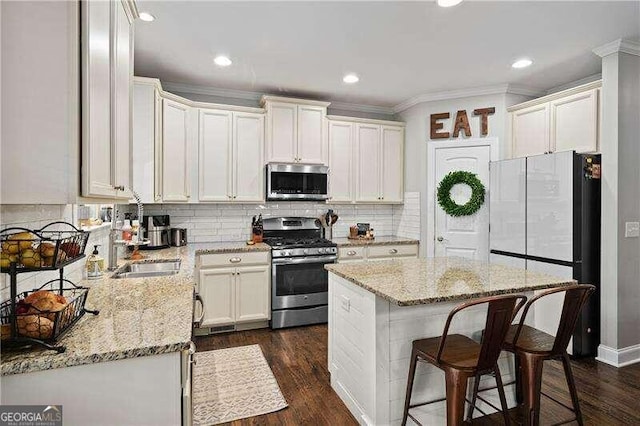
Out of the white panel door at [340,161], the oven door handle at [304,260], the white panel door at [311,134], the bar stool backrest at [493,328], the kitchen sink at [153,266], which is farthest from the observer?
the white panel door at [340,161]

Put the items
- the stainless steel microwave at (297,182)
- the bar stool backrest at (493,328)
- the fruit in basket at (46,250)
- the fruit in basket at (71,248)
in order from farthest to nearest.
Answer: the stainless steel microwave at (297,182)
the bar stool backrest at (493,328)
the fruit in basket at (71,248)
the fruit in basket at (46,250)

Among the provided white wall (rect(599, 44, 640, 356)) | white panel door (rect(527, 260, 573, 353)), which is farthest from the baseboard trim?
white panel door (rect(527, 260, 573, 353))

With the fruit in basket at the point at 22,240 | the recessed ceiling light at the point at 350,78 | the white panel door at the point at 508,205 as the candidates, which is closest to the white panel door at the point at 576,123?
the white panel door at the point at 508,205

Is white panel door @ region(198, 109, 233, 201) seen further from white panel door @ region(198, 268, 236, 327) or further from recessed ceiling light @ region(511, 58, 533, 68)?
recessed ceiling light @ region(511, 58, 533, 68)

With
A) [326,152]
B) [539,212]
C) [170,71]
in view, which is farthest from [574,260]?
[170,71]

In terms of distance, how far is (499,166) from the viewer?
374 centimetres

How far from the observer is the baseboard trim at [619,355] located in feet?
9.90

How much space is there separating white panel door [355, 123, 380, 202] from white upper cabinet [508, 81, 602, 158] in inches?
62.2

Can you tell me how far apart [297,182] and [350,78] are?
4.23 feet

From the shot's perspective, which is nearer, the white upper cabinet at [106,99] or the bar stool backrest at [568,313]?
the white upper cabinet at [106,99]

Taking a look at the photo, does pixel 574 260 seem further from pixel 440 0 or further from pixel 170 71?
pixel 170 71

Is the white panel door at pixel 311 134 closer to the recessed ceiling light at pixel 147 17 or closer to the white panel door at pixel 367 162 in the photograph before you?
the white panel door at pixel 367 162

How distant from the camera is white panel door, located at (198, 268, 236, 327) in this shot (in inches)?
142

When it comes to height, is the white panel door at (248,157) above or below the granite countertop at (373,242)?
above
